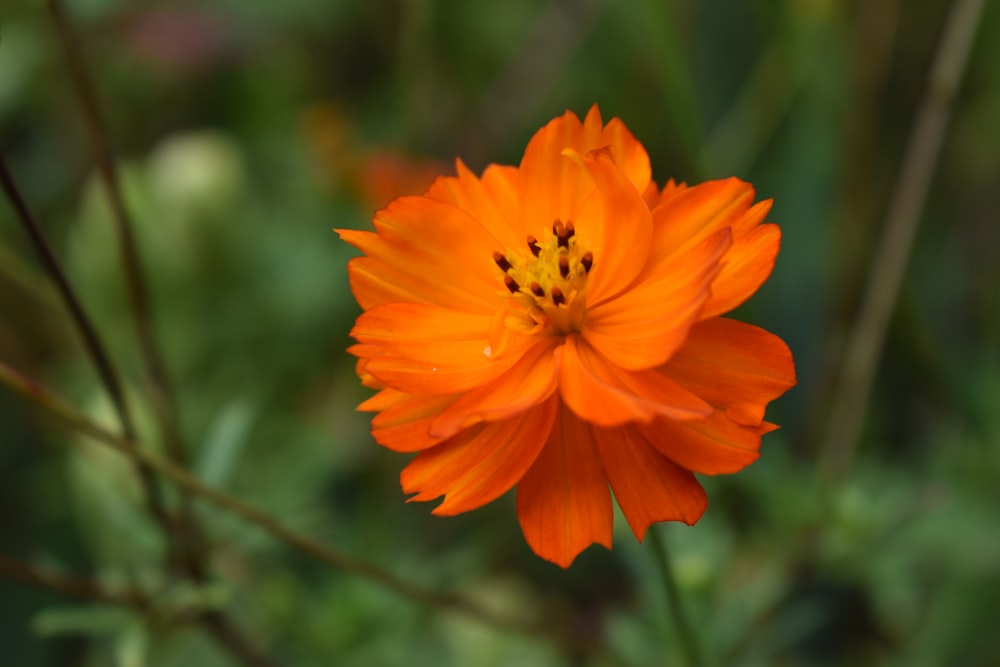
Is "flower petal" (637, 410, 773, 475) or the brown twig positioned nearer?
"flower petal" (637, 410, 773, 475)

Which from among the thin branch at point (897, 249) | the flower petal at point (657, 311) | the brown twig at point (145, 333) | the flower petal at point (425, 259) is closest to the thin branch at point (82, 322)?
the brown twig at point (145, 333)

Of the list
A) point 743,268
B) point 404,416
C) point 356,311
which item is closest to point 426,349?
point 404,416

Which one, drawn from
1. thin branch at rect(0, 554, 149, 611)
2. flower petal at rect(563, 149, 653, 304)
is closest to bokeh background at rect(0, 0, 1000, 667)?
thin branch at rect(0, 554, 149, 611)

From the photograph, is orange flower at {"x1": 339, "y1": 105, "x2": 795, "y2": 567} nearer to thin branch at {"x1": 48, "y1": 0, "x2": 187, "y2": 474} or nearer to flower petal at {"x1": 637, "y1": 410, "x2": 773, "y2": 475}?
flower petal at {"x1": 637, "y1": 410, "x2": 773, "y2": 475}

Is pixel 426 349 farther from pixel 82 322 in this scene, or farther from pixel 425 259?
pixel 82 322

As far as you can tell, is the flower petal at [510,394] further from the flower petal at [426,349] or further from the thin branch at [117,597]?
the thin branch at [117,597]

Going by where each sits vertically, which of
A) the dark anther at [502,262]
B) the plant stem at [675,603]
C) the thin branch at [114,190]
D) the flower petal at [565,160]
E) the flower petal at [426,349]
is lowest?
the plant stem at [675,603]
